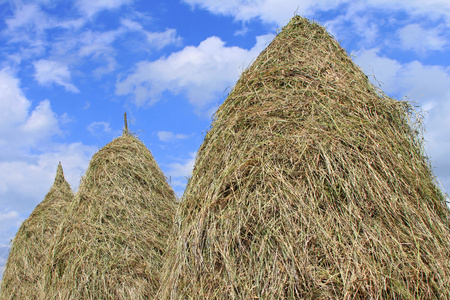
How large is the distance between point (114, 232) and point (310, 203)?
500 centimetres

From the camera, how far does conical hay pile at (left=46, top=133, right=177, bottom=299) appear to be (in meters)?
8.01

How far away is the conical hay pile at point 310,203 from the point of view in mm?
4426

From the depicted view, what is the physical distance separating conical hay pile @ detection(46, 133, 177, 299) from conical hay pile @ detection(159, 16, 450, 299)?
298cm

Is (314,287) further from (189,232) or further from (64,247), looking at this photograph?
(64,247)

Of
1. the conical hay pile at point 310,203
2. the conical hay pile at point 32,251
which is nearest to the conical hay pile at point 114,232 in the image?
the conical hay pile at point 32,251

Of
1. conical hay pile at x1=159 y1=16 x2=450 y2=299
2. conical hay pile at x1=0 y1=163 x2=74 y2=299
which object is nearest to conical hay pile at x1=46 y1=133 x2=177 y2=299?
conical hay pile at x1=0 y1=163 x2=74 y2=299

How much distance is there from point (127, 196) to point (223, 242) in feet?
15.6

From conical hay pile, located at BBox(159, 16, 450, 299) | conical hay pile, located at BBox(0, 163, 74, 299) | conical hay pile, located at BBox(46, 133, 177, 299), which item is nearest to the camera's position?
conical hay pile, located at BBox(159, 16, 450, 299)

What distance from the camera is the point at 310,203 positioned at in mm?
4652

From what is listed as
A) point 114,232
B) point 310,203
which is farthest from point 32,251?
point 310,203

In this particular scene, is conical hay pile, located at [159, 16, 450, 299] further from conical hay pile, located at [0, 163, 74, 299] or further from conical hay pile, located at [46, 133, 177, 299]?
conical hay pile, located at [0, 163, 74, 299]

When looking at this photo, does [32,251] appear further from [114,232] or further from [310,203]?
[310,203]

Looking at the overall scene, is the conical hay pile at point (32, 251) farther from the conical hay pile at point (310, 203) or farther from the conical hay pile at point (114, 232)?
the conical hay pile at point (310, 203)

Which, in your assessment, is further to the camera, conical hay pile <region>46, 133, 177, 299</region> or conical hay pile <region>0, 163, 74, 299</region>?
conical hay pile <region>0, 163, 74, 299</region>
